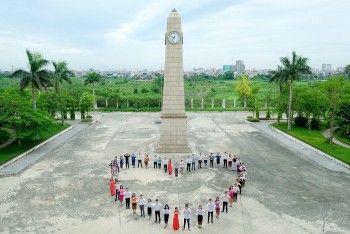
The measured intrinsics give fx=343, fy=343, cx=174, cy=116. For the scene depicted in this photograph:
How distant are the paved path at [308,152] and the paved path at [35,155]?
22.0 metres

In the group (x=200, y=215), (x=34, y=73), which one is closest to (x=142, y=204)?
(x=200, y=215)

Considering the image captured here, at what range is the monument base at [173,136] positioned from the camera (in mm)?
28750

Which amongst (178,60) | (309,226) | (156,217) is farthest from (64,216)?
(178,60)

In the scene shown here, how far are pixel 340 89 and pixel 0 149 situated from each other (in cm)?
3102

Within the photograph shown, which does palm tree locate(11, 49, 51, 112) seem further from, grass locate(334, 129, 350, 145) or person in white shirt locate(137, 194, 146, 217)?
grass locate(334, 129, 350, 145)

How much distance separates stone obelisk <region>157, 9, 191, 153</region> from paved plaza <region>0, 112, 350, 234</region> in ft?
5.06

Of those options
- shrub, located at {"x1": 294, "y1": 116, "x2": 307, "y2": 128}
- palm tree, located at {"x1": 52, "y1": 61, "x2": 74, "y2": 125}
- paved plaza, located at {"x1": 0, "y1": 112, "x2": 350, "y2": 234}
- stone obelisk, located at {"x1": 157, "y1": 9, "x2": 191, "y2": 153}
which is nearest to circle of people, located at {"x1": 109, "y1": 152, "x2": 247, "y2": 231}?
paved plaza, located at {"x1": 0, "y1": 112, "x2": 350, "y2": 234}

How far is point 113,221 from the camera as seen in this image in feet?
53.3

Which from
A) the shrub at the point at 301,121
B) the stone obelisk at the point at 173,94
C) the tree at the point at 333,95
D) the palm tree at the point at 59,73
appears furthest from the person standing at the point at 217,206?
the palm tree at the point at 59,73

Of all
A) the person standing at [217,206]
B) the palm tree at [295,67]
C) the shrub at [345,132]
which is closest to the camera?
the person standing at [217,206]

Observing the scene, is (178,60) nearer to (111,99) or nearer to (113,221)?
(113,221)

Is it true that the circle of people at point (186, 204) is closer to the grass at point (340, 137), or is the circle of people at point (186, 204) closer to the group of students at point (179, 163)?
the group of students at point (179, 163)

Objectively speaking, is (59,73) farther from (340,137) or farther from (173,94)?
(340,137)

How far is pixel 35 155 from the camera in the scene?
2870cm
